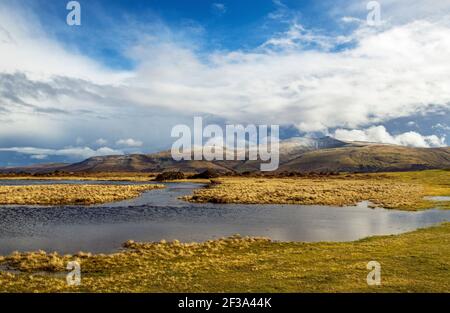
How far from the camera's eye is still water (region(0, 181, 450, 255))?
41050 millimetres

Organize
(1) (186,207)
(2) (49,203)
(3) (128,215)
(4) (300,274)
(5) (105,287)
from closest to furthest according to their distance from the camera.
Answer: (5) (105,287), (4) (300,274), (3) (128,215), (1) (186,207), (2) (49,203)

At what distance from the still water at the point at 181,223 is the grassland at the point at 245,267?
4.68 metres

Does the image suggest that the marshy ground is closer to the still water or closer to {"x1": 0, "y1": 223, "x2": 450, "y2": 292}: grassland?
{"x1": 0, "y1": 223, "x2": 450, "y2": 292}: grassland

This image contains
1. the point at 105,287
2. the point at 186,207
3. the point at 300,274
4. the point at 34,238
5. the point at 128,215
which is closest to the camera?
the point at 105,287

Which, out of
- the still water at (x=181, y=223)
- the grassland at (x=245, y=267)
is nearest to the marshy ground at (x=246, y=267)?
the grassland at (x=245, y=267)

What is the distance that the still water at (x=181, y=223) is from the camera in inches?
1616

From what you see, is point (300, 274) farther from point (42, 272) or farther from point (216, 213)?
point (216, 213)

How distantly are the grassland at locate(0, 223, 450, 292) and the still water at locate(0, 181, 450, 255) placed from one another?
4.68 metres

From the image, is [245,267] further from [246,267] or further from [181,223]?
[181,223]

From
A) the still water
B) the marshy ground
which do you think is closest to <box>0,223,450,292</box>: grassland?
the marshy ground

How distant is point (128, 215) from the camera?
61125 millimetres

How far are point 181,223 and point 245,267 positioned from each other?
26.2 m
